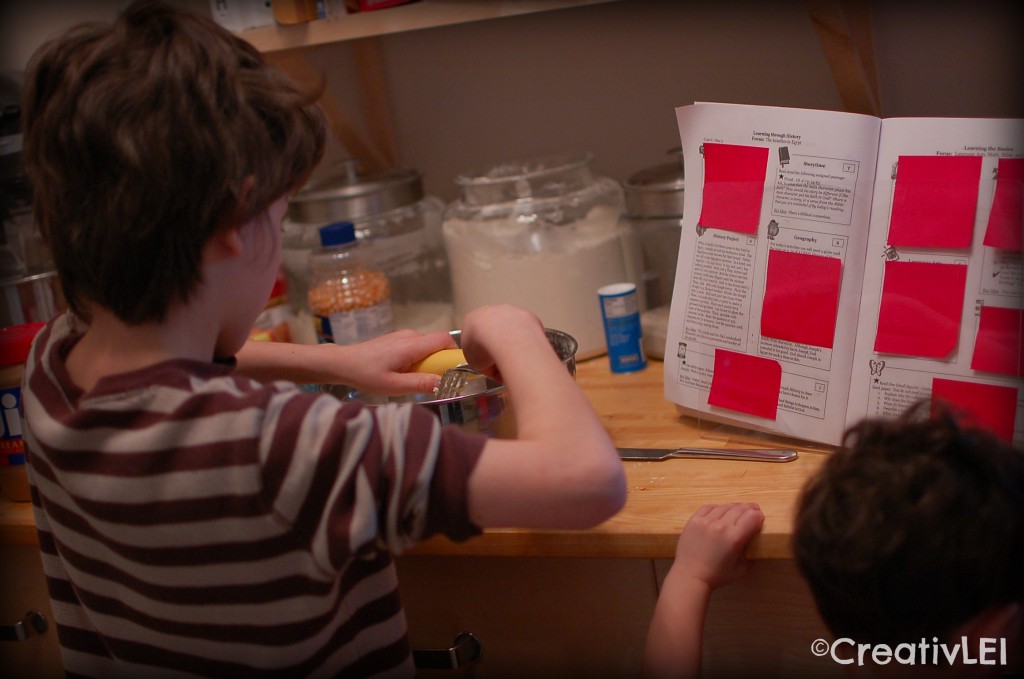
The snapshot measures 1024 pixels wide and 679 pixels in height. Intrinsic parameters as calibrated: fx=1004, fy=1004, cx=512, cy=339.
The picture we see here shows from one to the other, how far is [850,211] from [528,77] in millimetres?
637

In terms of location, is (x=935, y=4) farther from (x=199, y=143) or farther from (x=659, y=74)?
(x=199, y=143)

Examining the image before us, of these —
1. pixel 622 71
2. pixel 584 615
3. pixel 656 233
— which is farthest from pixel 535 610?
pixel 622 71

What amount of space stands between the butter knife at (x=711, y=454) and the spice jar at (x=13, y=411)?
Result: 0.63m

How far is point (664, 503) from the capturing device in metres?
0.88

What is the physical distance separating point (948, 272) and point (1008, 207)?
0.07 metres

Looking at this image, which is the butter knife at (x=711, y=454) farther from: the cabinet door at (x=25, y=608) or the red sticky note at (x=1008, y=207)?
the cabinet door at (x=25, y=608)

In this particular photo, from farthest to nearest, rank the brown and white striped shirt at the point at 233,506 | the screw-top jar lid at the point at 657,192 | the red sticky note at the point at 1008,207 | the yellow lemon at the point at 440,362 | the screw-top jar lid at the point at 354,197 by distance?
the screw-top jar lid at the point at 354,197 → the screw-top jar lid at the point at 657,192 → the yellow lemon at the point at 440,362 → the red sticky note at the point at 1008,207 → the brown and white striped shirt at the point at 233,506

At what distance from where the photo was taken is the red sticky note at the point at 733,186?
921 mm

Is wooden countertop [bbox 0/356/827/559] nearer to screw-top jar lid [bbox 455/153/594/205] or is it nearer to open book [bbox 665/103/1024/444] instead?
open book [bbox 665/103/1024/444]

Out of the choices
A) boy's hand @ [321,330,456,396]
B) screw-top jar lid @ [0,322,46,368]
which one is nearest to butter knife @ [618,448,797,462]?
boy's hand @ [321,330,456,396]

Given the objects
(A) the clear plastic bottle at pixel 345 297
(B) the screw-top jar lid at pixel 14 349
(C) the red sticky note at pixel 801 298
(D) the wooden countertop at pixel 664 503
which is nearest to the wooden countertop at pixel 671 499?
(D) the wooden countertop at pixel 664 503

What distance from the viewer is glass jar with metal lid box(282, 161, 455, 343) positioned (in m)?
1.33

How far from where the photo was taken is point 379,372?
0.94 m

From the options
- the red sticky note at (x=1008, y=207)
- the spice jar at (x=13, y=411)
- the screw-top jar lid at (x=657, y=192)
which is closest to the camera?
the red sticky note at (x=1008, y=207)
